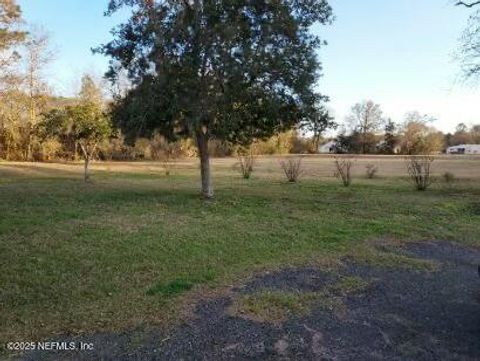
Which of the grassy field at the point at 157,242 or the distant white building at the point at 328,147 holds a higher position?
the distant white building at the point at 328,147

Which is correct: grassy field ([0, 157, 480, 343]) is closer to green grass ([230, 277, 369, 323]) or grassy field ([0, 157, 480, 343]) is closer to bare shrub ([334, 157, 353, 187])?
green grass ([230, 277, 369, 323])

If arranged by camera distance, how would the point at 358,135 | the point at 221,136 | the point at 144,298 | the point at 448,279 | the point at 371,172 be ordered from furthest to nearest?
the point at 358,135, the point at 371,172, the point at 221,136, the point at 448,279, the point at 144,298

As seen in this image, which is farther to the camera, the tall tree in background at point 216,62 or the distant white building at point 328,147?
the distant white building at point 328,147

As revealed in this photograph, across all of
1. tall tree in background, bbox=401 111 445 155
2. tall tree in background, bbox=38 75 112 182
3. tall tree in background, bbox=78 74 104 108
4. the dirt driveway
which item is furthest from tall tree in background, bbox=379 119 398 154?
the dirt driveway

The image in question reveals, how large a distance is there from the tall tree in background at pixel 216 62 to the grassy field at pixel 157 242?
8.59ft

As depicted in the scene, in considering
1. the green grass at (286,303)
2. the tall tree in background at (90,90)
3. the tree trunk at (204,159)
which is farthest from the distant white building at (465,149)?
the green grass at (286,303)

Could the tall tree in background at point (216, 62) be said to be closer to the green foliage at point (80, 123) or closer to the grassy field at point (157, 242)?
the grassy field at point (157, 242)

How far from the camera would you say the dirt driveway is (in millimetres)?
4191

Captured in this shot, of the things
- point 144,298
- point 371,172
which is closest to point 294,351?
point 144,298

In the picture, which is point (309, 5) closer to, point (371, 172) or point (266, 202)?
point (266, 202)

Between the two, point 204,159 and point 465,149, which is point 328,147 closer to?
point 465,149

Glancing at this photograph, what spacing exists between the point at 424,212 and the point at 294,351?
10224mm

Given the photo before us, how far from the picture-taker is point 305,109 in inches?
539

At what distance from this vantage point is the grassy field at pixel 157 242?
5285mm
